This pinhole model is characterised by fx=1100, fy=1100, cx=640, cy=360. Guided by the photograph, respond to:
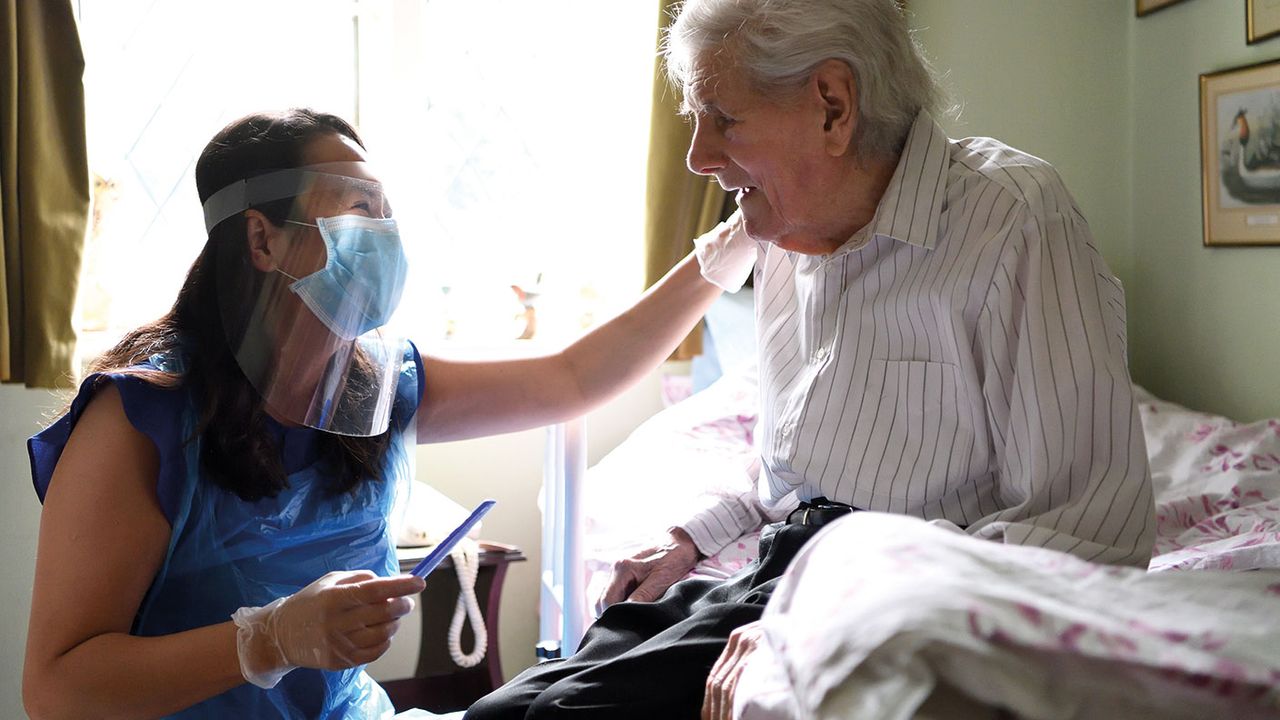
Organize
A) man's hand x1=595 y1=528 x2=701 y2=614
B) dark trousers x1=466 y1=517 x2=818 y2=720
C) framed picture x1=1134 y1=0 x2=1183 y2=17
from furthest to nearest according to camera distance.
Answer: framed picture x1=1134 y1=0 x2=1183 y2=17
man's hand x1=595 y1=528 x2=701 y2=614
dark trousers x1=466 y1=517 x2=818 y2=720

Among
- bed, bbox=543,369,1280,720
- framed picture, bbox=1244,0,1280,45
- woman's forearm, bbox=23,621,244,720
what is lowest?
woman's forearm, bbox=23,621,244,720

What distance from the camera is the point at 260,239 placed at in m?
1.20

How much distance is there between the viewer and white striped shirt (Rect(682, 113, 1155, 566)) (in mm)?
1082

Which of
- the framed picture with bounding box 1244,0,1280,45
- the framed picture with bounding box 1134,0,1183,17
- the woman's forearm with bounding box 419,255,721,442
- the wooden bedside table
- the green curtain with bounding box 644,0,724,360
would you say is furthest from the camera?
the green curtain with bounding box 644,0,724,360

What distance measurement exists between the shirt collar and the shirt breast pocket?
15 centimetres

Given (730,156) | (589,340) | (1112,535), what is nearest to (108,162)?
(589,340)

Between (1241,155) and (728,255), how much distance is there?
56.9 inches

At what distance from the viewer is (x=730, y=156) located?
4.25 ft

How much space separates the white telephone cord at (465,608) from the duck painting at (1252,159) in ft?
5.95

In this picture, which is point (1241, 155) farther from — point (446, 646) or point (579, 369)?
point (446, 646)

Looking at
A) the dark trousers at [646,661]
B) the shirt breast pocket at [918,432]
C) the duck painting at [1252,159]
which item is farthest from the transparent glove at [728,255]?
the duck painting at [1252,159]

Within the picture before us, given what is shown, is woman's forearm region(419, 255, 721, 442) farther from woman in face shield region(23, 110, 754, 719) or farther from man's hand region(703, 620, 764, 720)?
man's hand region(703, 620, 764, 720)

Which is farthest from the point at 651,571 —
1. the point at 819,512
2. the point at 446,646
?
the point at 446,646

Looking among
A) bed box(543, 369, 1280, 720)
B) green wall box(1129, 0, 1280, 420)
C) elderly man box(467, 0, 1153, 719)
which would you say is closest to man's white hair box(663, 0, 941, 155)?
elderly man box(467, 0, 1153, 719)
